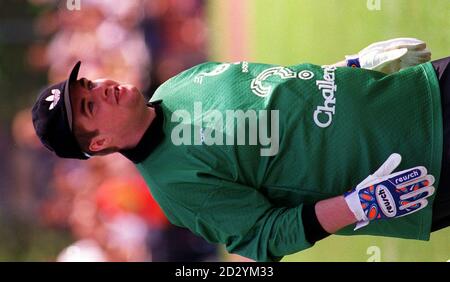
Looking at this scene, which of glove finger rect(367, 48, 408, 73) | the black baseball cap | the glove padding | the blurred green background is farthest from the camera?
the blurred green background

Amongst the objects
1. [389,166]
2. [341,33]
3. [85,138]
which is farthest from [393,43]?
[341,33]

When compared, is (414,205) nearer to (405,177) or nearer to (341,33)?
(405,177)

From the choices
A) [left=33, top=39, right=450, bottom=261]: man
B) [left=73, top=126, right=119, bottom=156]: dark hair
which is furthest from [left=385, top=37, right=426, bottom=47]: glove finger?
[left=73, top=126, right=119, bottom=156]: dark hair

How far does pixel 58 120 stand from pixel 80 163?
6.56 feet

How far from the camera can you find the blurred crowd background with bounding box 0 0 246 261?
306 cm

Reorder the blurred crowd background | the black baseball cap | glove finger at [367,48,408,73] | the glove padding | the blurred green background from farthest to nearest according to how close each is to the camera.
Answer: the blurred crowd background < the blurred green background < glove finger at [367,48,408,73] < the black baseball cap < the glove padding

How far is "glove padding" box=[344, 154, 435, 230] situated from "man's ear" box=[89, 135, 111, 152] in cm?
49

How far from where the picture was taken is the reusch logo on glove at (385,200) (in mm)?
1044

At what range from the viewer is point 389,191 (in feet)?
3.43

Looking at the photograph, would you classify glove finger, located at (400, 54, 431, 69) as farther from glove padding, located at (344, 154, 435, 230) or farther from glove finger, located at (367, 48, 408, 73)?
glove padding, located at (344, 154, 435, 230)

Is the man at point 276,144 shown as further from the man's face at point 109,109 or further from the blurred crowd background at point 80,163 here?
the blurred crowd background at point 80,163

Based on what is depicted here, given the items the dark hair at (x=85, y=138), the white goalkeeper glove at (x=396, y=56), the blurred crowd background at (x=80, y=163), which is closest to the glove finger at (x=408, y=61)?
the white goalkeeper glove at (x=396, y=56)

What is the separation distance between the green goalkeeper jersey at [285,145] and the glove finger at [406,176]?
0.04 meters
